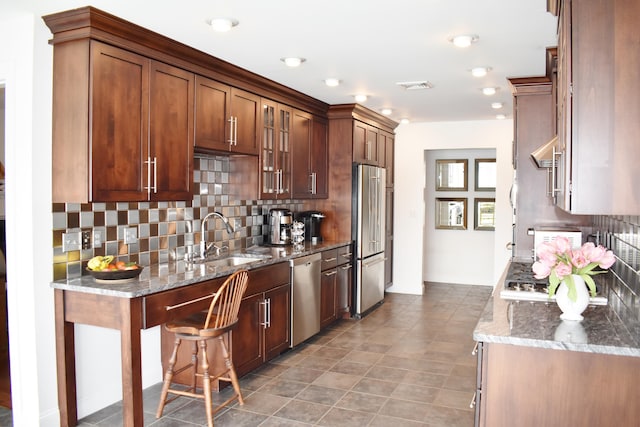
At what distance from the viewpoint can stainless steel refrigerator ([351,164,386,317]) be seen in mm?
5812

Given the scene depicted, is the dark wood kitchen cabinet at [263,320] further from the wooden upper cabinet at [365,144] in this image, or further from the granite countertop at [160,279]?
the wooden upper cabinet at [365,144]

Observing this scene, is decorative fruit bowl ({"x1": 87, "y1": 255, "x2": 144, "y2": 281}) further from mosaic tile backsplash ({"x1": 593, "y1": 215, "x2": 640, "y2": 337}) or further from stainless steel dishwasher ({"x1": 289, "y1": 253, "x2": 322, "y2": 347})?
mosaic tile backsplash ({"x1": 593, "y1": 215, "x2": 640, "y2": 337})

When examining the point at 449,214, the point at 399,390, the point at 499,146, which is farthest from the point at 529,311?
the point at 449,214

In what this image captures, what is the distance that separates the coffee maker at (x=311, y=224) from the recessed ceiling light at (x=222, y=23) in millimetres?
2859

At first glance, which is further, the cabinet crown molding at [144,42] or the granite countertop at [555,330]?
the cabinet crown molding at [144,42]

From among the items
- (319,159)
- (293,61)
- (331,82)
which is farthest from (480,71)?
(319,159)

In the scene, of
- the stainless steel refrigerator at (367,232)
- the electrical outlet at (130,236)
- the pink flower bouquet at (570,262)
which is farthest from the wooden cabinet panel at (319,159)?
the pink flower bouquet at (570,262)

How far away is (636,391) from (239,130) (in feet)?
10.4

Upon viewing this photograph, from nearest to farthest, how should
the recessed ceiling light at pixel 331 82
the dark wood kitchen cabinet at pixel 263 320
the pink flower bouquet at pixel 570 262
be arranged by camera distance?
the pink flower bouquet at pixel 570 262 → the dark wood kitchen cabinet at pixel 263 320 → the recessed ceiling light at pixel 331 82

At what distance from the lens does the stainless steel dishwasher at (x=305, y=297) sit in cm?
450

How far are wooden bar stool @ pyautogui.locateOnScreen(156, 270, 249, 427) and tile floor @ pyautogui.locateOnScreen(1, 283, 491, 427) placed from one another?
0.15m

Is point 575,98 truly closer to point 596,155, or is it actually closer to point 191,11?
point 596,155

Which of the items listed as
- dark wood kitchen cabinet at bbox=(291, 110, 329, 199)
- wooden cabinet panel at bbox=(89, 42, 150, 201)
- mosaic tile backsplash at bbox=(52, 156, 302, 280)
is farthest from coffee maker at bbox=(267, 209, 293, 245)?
wooden cabinet panel at bbox=(89, 42, 150, 201)

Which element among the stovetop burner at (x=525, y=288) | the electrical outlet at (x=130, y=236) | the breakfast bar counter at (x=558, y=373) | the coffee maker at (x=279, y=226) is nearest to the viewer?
the breakfast bar counter at (x=558, y=373)
